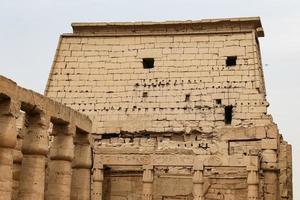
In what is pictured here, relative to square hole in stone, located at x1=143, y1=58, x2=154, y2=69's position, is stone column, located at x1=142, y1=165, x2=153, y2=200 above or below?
below

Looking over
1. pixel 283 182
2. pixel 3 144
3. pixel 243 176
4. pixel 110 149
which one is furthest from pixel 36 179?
pixel 283 182

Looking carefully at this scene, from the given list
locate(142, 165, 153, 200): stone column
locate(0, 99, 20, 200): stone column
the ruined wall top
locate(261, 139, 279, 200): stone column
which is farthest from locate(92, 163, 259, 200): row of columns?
locate(0, 99, 20, 200): stone column

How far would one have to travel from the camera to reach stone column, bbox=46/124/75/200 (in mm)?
14844

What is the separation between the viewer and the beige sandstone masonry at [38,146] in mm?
12391

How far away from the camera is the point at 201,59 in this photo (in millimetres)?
22469

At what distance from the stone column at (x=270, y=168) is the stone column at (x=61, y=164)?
7.37 meters

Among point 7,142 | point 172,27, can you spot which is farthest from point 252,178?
point 7,142

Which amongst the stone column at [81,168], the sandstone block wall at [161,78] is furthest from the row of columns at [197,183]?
the stone column at [81,168]

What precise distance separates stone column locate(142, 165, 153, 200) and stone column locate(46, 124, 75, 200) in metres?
4.71

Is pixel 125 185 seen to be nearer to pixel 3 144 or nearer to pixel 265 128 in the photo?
pixel 265 128

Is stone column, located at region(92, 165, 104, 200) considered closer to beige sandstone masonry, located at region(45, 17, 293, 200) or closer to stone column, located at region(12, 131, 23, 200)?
beige sandstone masonry, located at region(45, 17, 293, 200)

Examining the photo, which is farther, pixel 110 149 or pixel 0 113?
pixel 110 149

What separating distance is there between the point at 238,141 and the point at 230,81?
222 cm

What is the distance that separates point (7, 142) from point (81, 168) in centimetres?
422
